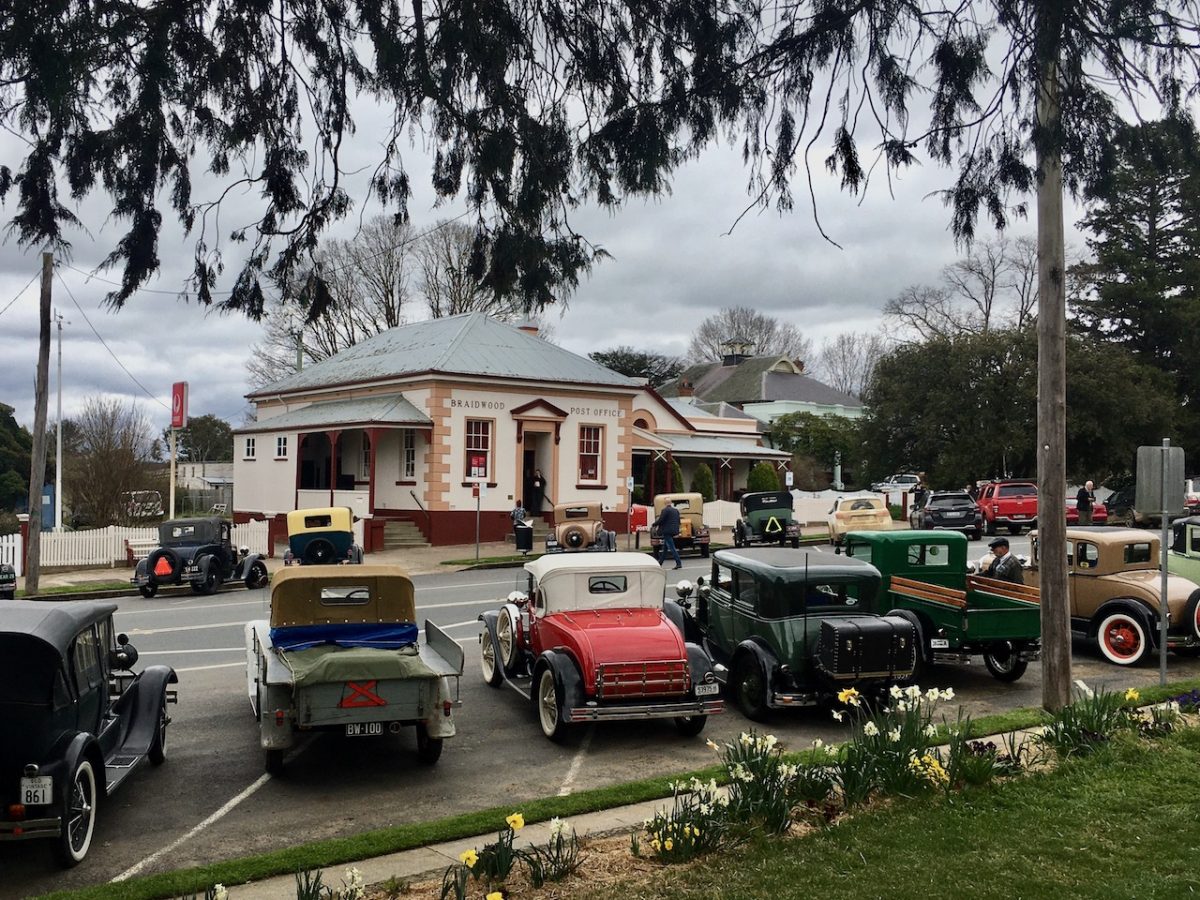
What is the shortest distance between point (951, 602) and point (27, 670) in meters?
9.56

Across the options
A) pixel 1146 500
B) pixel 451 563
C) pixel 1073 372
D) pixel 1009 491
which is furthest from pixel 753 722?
pixel 1073 372

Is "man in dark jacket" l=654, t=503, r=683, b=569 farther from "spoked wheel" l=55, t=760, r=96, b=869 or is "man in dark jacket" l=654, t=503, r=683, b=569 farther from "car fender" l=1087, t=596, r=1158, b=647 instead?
"spoked wheel" l=55, t=760, r=96, b=869

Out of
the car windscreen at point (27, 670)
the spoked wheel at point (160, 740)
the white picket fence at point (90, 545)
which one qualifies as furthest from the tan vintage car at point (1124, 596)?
the white picket fence at point (90, 545)

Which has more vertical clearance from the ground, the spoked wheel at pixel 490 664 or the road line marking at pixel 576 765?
the spoked wheel at pixel 490 664

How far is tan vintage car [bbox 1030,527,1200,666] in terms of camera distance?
550 inches

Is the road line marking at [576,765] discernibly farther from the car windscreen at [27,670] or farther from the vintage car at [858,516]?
the vintage car at [858,516]

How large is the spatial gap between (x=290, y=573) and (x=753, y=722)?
4803mm

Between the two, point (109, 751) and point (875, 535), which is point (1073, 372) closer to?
point (875, 535)

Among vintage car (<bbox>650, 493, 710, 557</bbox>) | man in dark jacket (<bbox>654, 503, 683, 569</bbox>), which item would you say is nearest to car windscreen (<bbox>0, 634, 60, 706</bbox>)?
man in dark jacket (<bbox>654, 503, 683, 569</bbox>)

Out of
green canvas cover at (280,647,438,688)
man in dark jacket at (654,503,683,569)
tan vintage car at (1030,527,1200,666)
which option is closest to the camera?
green canvas cover at (280,647,438,688)

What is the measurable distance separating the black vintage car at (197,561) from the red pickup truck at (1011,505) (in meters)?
24.0

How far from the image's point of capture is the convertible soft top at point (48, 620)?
706 centimetres

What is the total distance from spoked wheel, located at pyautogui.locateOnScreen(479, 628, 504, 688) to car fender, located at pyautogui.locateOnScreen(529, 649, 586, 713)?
214 centimetres

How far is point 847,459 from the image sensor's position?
55281 millimetres
